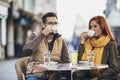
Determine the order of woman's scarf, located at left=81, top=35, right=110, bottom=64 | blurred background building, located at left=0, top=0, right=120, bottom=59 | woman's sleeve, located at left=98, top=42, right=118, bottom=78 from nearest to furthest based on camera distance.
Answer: woman's sleeve, located at left=98, top=42, right=118, bottom=78 < woman's scarf, located at left=81, top=35, right=110, bottom=64 < blurred background building, located at left=0, top=0, right=120, bottom=59

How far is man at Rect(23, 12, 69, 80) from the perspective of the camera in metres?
3.05

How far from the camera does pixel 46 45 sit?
123 inches

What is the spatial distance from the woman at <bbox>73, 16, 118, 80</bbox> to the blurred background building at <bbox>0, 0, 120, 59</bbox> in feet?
1.73

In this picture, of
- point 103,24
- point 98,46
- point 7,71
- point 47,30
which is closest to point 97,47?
point 98,46

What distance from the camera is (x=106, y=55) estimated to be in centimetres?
285

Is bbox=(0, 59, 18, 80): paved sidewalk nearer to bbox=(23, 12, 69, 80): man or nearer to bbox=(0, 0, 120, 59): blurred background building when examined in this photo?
bbox=(0, 0, 120, 59): blurred background building

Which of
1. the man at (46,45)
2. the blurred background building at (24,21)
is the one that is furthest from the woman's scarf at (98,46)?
the blurred background building at (24,21)

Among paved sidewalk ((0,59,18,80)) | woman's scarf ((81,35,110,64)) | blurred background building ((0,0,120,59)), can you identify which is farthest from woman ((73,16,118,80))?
paved sidewalk ((0,59,18,80))

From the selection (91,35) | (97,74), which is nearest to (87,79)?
(97,74)

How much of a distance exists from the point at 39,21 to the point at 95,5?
2.45ft

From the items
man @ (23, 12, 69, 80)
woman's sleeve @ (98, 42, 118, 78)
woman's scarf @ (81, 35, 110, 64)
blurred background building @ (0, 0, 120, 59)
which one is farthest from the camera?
blurred background building @ (0, 0, 120, 59)

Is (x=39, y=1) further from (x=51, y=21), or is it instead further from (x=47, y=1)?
(x=51, y=21)

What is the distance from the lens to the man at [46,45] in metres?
3.05

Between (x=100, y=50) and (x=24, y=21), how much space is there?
1.19 metres
